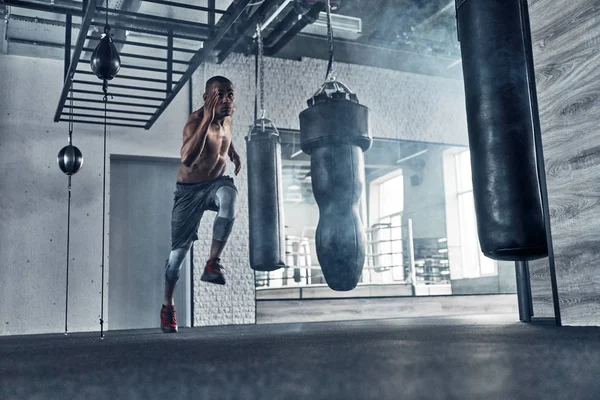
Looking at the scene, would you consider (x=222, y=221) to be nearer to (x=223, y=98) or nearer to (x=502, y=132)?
(x=223, y=98)

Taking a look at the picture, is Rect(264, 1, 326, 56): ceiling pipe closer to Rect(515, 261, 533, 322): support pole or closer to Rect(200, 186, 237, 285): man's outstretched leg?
Rect(200, 186, 237, 285): man's outstretched leg

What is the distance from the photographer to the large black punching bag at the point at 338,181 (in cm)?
319

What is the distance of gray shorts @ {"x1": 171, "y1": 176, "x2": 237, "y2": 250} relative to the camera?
3715 mm

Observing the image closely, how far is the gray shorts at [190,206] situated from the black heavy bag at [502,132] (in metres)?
2.02

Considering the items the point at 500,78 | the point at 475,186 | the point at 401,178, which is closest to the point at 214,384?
the point at 475,186

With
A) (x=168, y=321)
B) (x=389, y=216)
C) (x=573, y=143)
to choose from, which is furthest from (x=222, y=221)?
(x=389, y=216)

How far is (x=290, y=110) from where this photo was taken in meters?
5.73

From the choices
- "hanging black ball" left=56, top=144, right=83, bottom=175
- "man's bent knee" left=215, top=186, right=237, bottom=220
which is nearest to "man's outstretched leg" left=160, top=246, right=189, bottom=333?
"man's bent knee" left=215, top=186, right=237, bottom=220

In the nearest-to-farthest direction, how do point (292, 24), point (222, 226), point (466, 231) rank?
point (222, 226)
point (292, 24)
point (466, 231)

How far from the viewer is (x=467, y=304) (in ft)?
19.5

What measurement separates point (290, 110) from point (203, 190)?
215cm

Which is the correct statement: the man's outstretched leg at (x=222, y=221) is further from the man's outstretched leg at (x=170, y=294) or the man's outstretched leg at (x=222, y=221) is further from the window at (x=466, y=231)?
the window at (x=466, y=231)

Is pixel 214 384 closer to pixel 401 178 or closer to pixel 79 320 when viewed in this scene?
pixel 79 320

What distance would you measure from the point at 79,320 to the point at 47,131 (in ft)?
5.18
